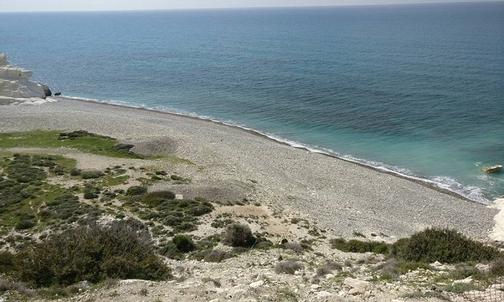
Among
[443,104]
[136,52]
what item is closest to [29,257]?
[443,104]

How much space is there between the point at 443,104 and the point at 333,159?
3101 cm

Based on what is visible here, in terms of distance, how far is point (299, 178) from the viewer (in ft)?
164

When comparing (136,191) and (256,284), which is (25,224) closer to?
(136,191)

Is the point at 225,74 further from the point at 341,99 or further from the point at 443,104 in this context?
the point at 443,104

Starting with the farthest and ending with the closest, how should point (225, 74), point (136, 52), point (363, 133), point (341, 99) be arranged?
1. point (136, 52)
2. point (225, 74)
3. point (341, 99)
4. point (363, 133)

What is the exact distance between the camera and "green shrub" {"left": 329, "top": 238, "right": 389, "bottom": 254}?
28812 millimetres

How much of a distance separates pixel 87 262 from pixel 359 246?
17.7 meters

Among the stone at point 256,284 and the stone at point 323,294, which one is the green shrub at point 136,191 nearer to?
the stone at point 256,284

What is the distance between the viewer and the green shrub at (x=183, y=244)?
2802 centimetres

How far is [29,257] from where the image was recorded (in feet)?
64.0

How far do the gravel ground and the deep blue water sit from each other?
5810 mm

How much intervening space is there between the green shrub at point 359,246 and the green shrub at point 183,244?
9373 millimetres

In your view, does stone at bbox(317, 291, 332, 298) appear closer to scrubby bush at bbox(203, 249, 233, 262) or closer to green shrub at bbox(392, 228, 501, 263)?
green shrub at bbox(392, 228, 501, 263)

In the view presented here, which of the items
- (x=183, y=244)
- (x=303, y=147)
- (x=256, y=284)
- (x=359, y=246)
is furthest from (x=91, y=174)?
(x=256, y=284)
